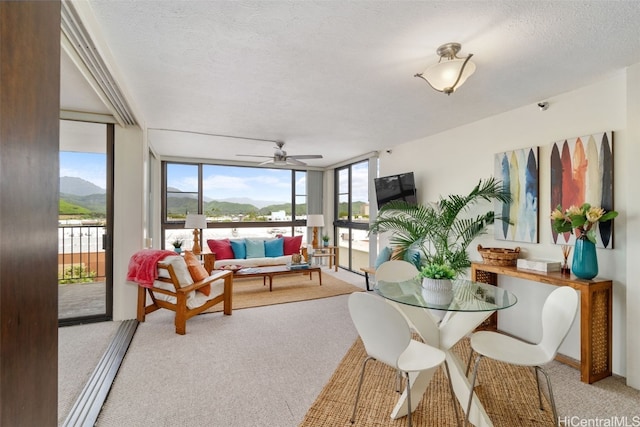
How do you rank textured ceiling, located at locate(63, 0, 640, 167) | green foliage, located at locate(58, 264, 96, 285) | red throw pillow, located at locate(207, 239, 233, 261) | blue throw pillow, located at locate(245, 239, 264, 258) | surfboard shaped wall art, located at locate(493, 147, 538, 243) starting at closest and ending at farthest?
1. textured ceiling, located at locate(63, 0, 640, 167)
2. surfboard shaped wall art, located at locate(493, 147, 538, 243)
3. green foliage, located at locate(58, 264, 96, 285)
4. red throw pillow, located at locate(207, 239, 233, 261)
5. blue throw pillow, located at locate(245, 239, 264, 258)

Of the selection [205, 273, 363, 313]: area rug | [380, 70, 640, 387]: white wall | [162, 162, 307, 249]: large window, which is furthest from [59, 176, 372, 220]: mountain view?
[380, 70, 640, 387]: white wall

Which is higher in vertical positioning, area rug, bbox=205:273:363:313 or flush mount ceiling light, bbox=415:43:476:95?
flush mount ceiling light, bbox=415:43:476:95

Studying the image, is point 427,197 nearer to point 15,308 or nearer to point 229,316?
point 229,316

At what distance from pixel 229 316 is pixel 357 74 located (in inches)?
123

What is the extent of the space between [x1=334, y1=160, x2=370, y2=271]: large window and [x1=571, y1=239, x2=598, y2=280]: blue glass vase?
3.83 m

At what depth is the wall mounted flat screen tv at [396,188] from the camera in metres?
4.70

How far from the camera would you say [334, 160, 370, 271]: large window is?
6.34 m

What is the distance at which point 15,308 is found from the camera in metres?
0.56

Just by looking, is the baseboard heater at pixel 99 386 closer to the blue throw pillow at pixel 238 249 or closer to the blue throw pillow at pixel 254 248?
the blue throw pillow at pixel 238 249

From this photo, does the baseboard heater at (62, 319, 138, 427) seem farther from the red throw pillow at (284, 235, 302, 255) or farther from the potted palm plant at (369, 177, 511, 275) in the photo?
the red throw pillow at (284, 235, 302, 255)

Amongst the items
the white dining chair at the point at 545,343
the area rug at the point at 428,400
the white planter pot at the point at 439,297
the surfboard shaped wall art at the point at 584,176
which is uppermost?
the surfboard shaped wall art at the point at 584,176

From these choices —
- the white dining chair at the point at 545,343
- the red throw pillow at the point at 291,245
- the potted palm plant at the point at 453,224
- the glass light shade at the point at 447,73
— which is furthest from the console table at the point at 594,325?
the red throw pillow at the point at 291,245

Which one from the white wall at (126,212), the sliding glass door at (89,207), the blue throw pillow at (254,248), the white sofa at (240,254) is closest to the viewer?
the sliding glass door at (89,207)

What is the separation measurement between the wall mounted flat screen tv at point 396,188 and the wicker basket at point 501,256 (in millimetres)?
Answer: 1535
